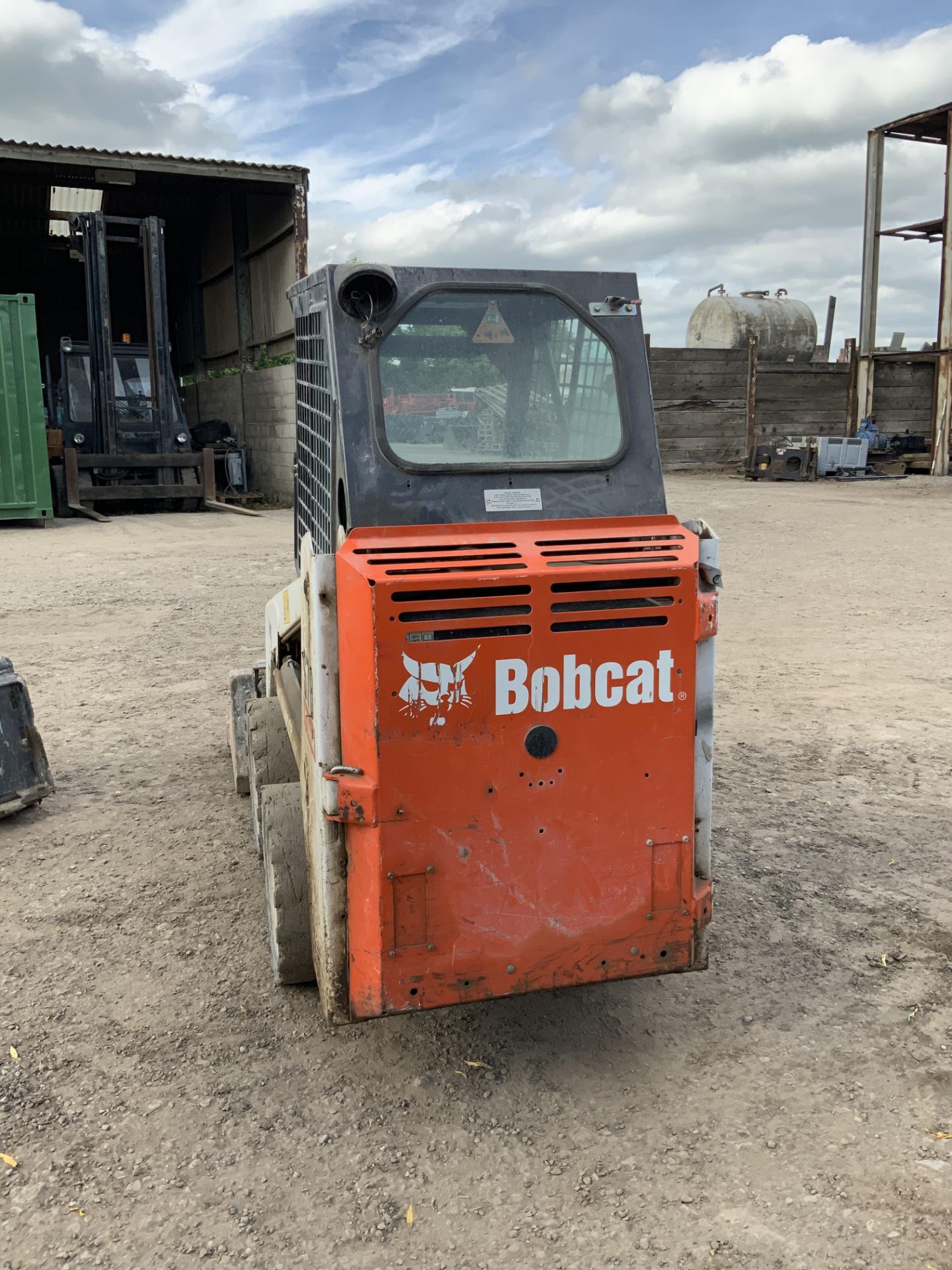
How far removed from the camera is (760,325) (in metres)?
27.1

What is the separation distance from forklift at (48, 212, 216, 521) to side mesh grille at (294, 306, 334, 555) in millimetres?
11996

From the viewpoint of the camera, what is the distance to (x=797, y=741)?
5.64m

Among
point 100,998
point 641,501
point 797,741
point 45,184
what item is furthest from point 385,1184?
point 45,184

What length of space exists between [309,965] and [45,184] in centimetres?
1885

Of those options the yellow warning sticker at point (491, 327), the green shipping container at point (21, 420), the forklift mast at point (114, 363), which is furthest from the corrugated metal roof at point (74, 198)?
the yellow warning sticker at point (491, 327)

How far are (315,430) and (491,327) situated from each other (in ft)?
2.32

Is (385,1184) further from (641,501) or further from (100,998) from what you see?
(641,501)

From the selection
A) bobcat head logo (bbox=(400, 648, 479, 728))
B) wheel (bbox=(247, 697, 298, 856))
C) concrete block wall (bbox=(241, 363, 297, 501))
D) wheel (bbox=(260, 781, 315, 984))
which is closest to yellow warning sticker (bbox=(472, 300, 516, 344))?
bobcat head logo (bbox=(400, 648, 479, 728))

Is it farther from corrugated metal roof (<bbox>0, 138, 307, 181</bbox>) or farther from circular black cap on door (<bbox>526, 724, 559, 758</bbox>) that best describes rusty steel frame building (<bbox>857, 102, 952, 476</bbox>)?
Answer: circular black cap on door (<bbox>526, 724, 559, 758</bbox>)

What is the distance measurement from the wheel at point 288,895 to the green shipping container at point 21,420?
12.0 m

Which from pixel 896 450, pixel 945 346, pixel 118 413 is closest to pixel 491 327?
pixel 118 413

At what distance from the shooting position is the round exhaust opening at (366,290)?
9.64ft

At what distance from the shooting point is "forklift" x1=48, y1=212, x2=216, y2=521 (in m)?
15.5

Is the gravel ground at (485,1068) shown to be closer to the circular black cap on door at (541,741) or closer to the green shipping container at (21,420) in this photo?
the circular black cap on door at (541,741)
